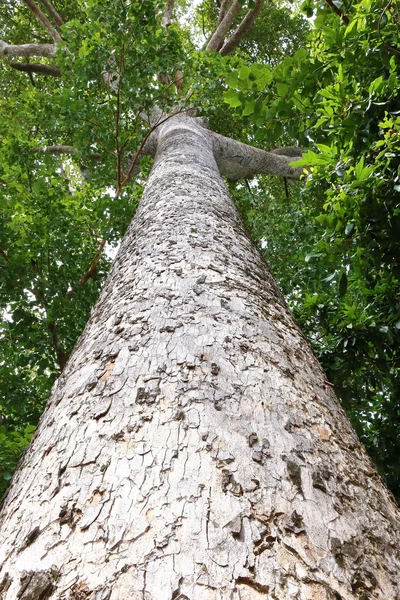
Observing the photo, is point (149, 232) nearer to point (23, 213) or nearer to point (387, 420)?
point (387, 420)

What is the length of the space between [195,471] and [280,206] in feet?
23.9

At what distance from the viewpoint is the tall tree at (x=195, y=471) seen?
68 centimetres

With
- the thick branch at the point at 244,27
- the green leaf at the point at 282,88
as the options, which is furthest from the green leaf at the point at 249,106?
the thick branch at the point at 244,27

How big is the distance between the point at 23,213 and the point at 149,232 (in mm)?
2556

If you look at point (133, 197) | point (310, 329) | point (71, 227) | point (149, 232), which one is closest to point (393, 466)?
point (310, 329)

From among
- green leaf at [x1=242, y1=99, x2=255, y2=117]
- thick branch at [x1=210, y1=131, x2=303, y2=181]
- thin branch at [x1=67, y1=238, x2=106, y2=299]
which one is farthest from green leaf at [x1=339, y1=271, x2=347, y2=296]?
thick branch at [x1=210, y1=131, x2=303, y2=181]

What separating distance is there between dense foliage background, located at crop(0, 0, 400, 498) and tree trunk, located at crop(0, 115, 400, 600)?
3.12ft

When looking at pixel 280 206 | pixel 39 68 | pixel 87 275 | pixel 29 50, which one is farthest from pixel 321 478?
pixel 39 68

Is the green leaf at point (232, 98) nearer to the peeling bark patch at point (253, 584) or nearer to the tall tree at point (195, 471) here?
the tall tree at point (195, 471)

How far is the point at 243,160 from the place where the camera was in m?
6.82

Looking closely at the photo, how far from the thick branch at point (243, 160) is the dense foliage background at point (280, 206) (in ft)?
1.89

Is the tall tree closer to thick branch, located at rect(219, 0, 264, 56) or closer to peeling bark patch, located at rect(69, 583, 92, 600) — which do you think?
peeling bark patch, located at rect(69, 583, 92, 600)

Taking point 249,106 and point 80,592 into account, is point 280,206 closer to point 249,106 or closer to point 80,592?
point 249,106

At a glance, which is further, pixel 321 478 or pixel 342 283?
pixel 342 283
